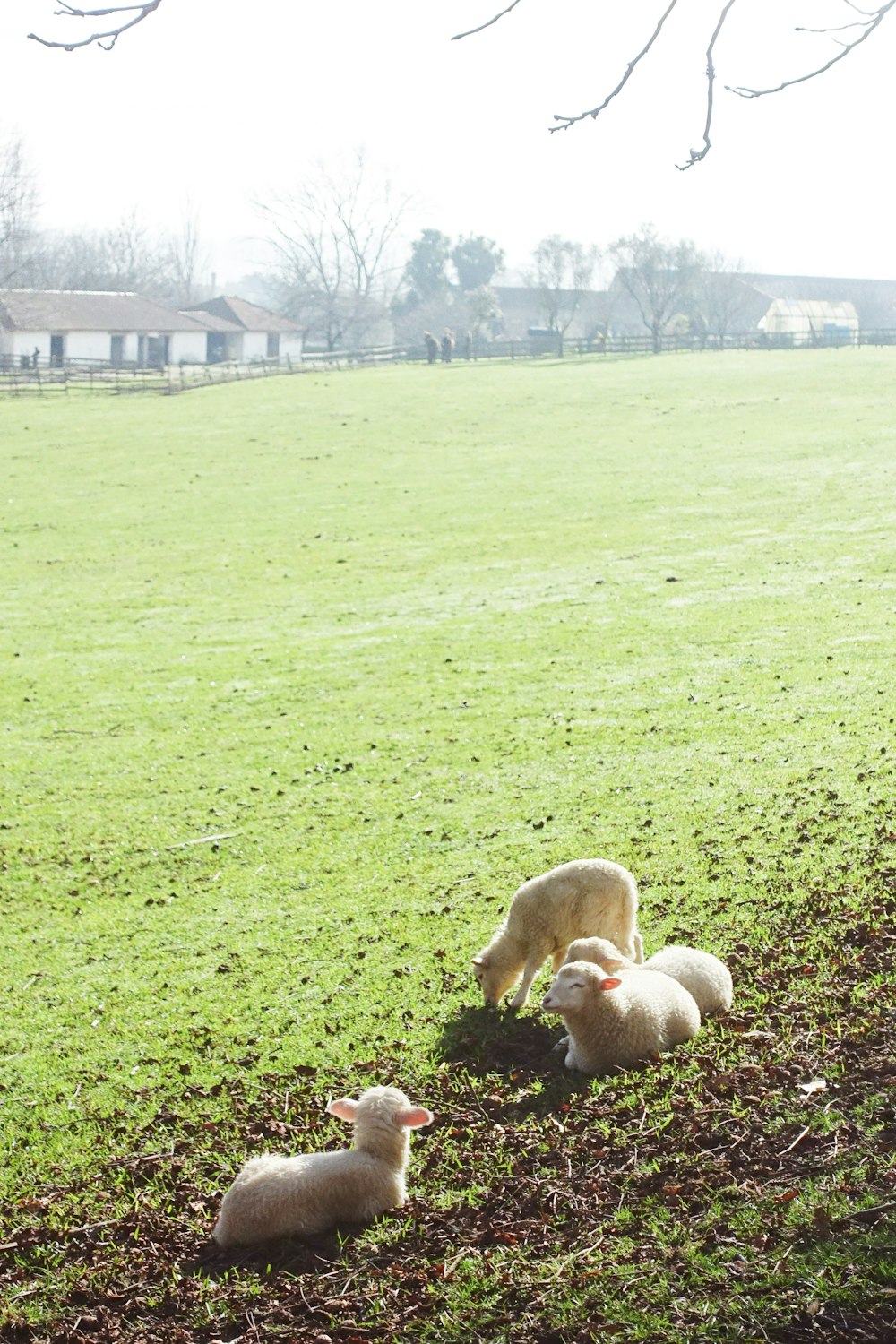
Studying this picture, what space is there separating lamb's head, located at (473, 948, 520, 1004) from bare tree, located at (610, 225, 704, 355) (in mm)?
82201

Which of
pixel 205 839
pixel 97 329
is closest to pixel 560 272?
pixel 97 329

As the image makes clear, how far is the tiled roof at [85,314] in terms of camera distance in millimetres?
87750

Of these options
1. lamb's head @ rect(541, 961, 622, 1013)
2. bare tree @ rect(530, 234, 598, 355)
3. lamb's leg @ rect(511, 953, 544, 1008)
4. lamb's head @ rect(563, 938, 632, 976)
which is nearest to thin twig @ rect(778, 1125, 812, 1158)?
lamb's head @ rect(541, 961, 622, 1013)

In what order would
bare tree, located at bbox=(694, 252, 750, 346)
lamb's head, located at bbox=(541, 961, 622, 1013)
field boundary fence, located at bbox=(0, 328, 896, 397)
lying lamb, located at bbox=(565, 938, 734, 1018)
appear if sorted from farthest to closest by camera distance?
bare tree, located at bbox=(694, 252, 750, 346) → field boundary fence, located at bbox=(0, 328, 896, 397) → lying lamb, located at bbox=(565, 938, 734, 1018) → lamb's head, located at bbox=(541, 961, 622, 1013)

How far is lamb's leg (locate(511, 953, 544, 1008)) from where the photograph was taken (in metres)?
7.12

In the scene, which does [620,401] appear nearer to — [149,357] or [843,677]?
[843,677]

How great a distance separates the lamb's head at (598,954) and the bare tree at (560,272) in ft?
296

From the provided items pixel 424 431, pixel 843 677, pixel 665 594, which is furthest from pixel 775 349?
pixel 843 677

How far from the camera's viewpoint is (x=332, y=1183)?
5.14 metres

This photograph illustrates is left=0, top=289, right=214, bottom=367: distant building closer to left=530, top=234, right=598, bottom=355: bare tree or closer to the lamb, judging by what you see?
left=530, top=234, right=598, bottom=355: bare tree

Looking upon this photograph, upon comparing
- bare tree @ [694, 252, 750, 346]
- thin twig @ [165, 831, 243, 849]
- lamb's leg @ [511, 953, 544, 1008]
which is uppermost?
bare tree @ [694, 252, 750, 346]

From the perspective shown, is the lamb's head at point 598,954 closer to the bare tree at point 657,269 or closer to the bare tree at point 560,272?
the bare tree at point 657,269

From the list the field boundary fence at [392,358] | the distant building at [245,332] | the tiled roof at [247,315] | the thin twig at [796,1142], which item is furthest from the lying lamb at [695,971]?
the tiled roof at [247,315]

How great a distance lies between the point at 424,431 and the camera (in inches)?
1610
